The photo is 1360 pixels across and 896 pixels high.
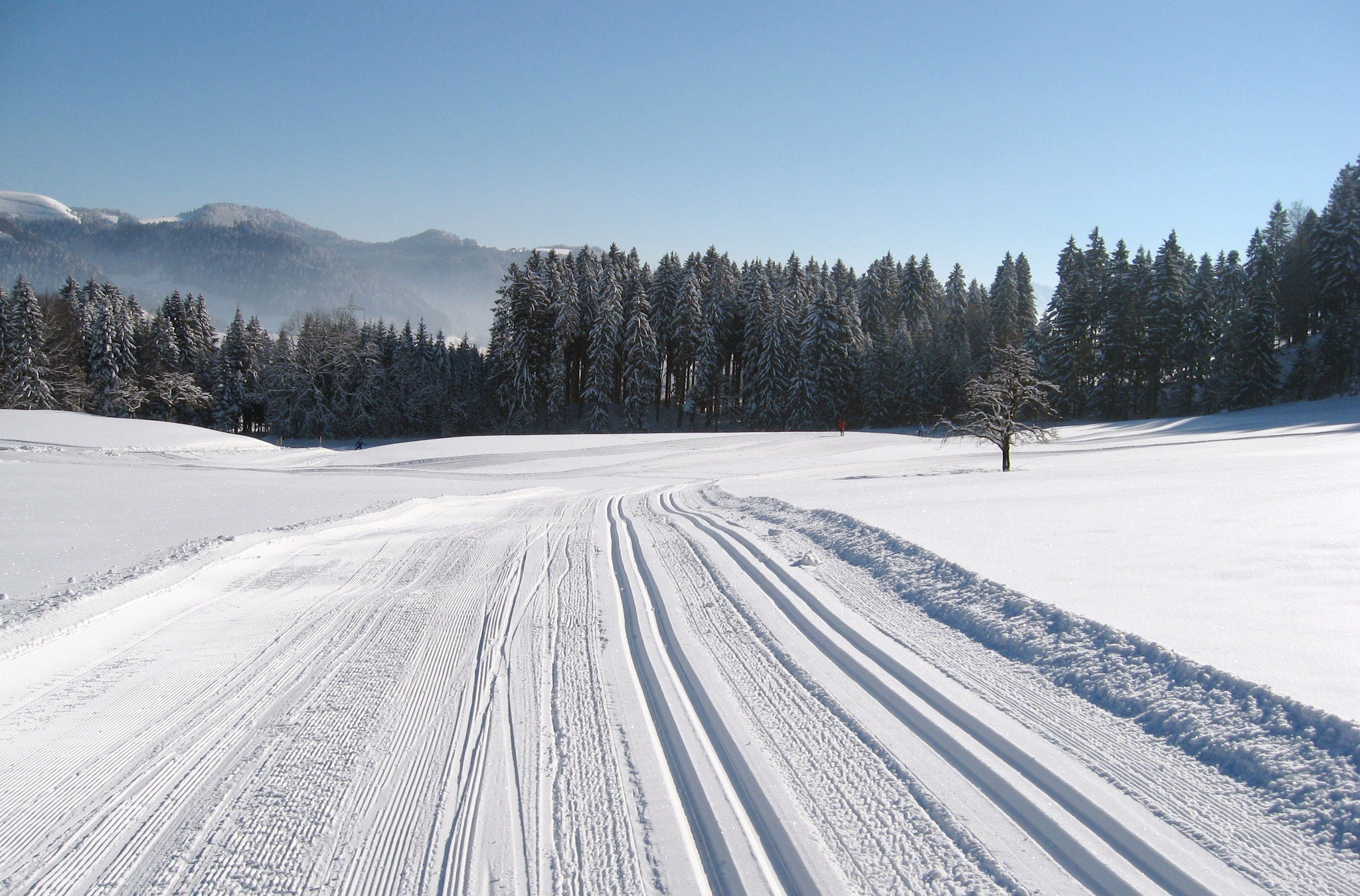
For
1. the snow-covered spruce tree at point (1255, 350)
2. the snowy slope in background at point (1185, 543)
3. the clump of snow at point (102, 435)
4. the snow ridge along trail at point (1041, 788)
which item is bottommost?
the snow ridge along trail at point (1041, 788)

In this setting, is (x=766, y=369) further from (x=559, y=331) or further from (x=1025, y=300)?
(x=1025, y=300)

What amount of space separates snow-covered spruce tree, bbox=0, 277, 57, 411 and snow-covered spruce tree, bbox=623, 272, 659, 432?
3907 centimetres

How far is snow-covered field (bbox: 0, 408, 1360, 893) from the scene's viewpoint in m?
2.94

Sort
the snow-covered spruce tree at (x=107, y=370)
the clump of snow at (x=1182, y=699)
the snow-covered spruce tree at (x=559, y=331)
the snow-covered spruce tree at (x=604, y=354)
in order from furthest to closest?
the snow-covered spruce tree at (x=559, y=331) < the snow-covered spruce tree at (x=604, y=354) < the snow-covered spruce tree at (x=107, y=370) < the clump of snow at (x=1182, y=699)

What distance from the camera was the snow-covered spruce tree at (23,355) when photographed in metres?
43.7

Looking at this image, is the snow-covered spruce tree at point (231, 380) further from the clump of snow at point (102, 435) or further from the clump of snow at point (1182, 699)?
the clump of snow at point (1182, 699)

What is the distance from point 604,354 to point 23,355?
3809 centimetres

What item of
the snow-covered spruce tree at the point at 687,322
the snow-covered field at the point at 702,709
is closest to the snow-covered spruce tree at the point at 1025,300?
the snow-covered spruce tree at the point at 687,322

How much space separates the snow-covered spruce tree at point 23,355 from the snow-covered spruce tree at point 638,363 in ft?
128

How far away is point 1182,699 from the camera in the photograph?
3.97m

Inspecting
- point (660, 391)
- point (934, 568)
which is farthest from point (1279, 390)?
point (934, 568)

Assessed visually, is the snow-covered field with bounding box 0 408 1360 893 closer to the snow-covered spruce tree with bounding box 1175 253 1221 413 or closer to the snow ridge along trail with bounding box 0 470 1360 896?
the snow ridge along trail with bounding box 0 470 1360 896

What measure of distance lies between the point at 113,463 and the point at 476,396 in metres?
32.7

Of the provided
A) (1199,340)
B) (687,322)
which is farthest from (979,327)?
(687,322)
